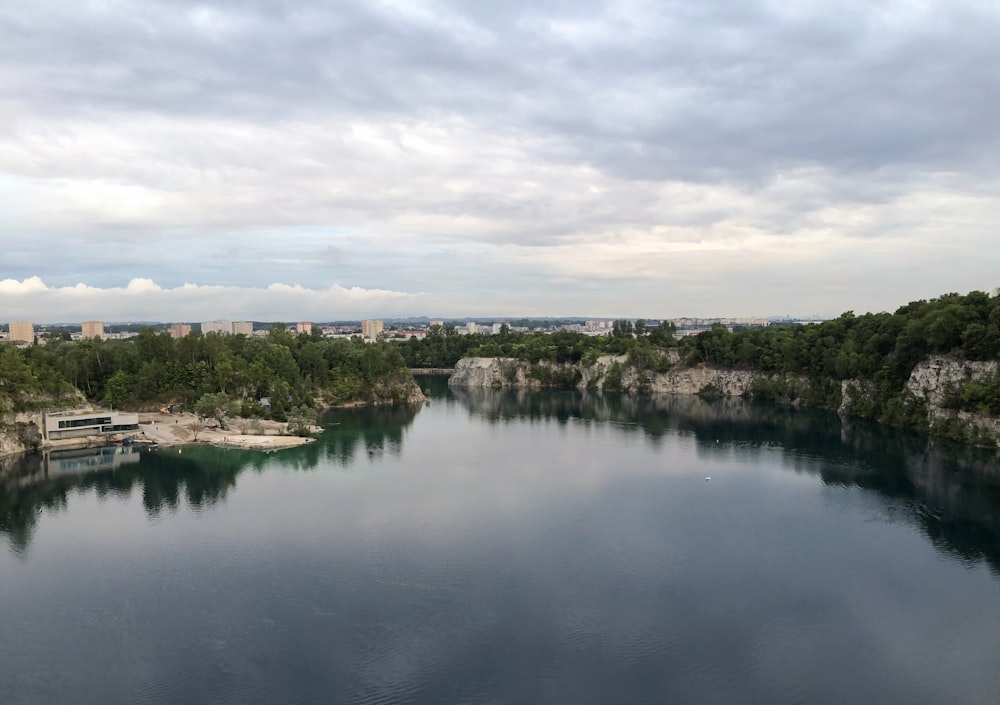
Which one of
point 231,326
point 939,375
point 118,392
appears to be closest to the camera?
point 939,375

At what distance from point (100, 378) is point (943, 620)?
5254 cm

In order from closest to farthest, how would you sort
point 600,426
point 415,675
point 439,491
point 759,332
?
point 415,675, point 439,491, point 600,426, point 759,332

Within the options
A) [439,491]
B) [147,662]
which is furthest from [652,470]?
[147,662]

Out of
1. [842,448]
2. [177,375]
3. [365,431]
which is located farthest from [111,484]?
[842,448]

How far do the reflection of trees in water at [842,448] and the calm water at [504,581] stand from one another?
25cm

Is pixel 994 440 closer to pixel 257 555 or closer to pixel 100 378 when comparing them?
pixel 257 555

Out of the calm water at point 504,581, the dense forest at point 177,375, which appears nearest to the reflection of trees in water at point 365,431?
the dense forest at point 177,375

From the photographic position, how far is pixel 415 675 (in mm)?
14164

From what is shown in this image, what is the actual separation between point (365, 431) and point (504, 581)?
28457 millimetres

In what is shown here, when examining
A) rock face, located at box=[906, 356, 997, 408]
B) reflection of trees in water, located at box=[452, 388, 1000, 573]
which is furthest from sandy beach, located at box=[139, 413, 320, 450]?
rock face, located at box=[906, 356, 997, 408]

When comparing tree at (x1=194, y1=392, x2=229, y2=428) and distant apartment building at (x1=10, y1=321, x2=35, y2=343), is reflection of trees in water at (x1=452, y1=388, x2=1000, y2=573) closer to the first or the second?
tree at (x1=194, y1=392, x2=229, y2=428)

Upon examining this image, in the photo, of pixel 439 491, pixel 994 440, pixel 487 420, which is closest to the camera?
pixel 439 491

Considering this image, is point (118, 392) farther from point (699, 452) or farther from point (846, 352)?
point (846, 352)

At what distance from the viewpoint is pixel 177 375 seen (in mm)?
49062
